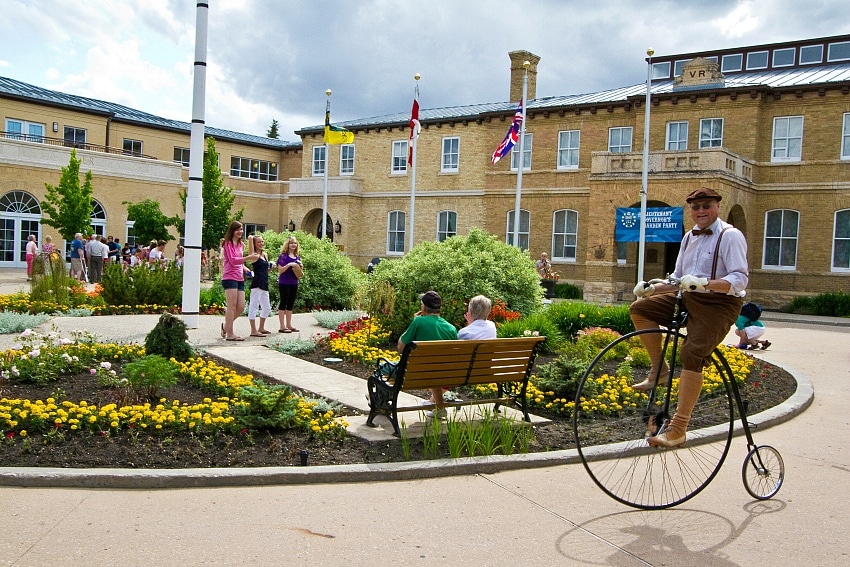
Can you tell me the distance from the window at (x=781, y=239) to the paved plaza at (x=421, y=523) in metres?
26.9

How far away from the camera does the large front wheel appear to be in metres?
5.21

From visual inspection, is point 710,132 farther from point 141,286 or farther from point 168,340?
point 168,340

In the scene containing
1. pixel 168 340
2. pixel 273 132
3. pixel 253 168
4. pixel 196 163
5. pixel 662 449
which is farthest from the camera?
pixel 273 132

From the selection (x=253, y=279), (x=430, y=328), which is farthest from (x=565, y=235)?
(x=430, y=328)

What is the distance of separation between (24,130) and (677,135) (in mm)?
33827

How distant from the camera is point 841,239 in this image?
29.4 meters

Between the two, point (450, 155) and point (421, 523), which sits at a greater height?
point (450, 155)

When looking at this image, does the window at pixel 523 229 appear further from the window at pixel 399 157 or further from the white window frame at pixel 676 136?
the window at pixel 399 157

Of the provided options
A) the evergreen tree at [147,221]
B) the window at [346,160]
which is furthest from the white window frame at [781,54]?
the evergreen tree at [147,221]

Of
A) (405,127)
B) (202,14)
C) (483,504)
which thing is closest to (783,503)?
(483,504)

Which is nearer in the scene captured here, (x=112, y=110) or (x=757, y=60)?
(x=757, y=60)

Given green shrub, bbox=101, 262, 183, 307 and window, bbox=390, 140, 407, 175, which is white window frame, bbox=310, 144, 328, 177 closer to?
window, bbox=390, 140, 407, 175

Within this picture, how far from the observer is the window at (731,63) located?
116 feet

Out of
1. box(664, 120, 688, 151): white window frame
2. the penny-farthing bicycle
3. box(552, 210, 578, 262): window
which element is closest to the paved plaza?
the penny-farthing bicycle
